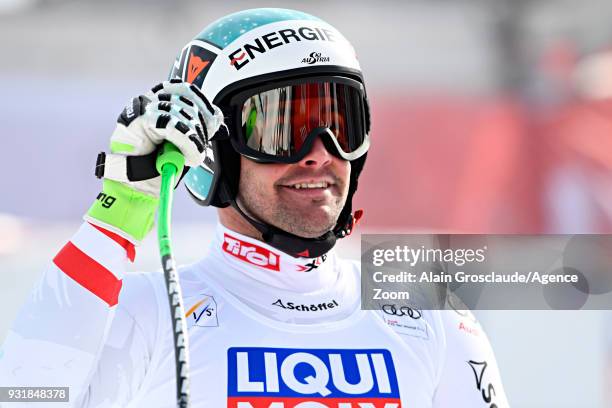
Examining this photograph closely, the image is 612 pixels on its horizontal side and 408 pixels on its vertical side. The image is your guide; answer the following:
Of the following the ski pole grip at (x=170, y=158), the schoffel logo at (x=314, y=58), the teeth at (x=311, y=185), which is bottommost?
the ski pole grip at (x=170, y=158)

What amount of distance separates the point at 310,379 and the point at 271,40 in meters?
1.03

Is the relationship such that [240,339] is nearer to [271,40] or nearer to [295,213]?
[295,213]

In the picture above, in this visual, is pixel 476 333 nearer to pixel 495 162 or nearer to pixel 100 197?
pixel 100 197

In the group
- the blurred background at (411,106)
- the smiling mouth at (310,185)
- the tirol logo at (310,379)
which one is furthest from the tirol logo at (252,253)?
the blurred background at (411,106)

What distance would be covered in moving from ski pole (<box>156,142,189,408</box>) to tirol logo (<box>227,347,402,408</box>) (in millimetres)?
705

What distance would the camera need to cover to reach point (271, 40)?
3078mm

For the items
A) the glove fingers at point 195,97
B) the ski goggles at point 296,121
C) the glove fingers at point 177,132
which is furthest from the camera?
the ski goggles at point 296,121

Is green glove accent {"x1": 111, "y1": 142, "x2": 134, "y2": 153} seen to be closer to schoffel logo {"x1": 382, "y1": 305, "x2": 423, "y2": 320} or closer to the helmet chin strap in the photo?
the helmet chin strap

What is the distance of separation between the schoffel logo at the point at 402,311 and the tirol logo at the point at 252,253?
34 centimetres

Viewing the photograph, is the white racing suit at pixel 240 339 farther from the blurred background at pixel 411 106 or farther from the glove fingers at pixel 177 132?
the blurred background at pixel 411 106

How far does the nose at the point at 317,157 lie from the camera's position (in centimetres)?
289

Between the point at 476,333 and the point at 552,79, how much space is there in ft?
29.3

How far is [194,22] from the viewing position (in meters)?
12.1

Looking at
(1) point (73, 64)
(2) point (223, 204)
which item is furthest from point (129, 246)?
(1) point (73, 64)
